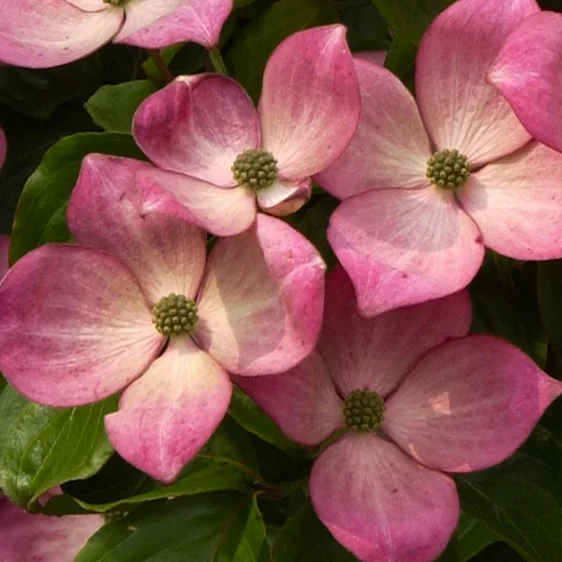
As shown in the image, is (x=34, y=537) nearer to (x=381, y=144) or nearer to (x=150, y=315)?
(x=150, y=315)

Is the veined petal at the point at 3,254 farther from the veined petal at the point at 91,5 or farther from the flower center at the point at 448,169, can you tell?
the flower center at the point at 448,169

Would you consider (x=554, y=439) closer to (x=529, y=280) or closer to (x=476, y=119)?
(x=529, y=280)

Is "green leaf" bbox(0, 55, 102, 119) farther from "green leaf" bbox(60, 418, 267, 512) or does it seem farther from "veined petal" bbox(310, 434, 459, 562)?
"veined petal" bbox(310, 434, 459, 562)

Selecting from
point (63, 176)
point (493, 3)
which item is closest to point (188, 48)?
point (63, 176)

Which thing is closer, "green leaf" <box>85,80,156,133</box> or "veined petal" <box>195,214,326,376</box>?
"veined petal" <box>195,214,326,376</box>

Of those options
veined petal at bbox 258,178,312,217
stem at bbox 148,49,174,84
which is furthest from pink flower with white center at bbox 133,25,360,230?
stem at bbox 148,49,174,84
